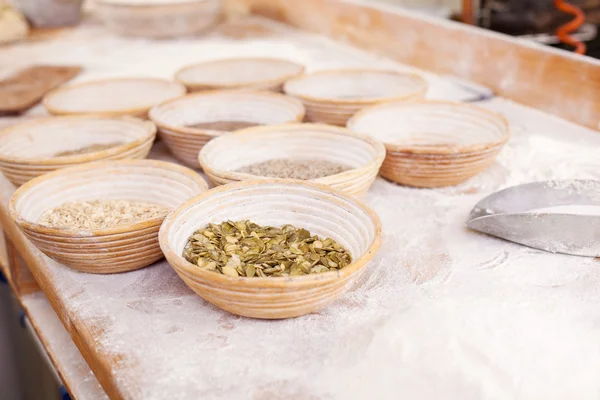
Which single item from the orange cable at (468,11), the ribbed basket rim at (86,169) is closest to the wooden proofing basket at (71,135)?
the ribbed basket rim at (86,169)

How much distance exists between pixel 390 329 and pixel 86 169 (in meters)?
0.78

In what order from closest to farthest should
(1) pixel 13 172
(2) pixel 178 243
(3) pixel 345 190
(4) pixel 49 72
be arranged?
(2) pixel 178 243, (3) pixel 345 190, (1) pixel 13 172, (4) pixel 49 72

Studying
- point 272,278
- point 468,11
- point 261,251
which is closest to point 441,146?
point 261,251

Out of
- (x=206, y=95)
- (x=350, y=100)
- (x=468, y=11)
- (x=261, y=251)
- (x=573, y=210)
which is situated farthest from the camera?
(x=468, y=11)

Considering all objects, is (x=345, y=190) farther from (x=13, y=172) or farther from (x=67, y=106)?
(x=67, y=106)

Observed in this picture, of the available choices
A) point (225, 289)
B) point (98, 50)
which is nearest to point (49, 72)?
point (98, 50)

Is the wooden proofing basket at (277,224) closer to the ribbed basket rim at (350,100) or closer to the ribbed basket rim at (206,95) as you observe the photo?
the ribbed basket rim at (206,95)

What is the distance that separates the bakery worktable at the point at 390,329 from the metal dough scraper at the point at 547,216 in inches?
1.0

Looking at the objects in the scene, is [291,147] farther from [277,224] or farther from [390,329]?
[390,329]

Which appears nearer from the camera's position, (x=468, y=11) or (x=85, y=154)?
(x=85, y=154)

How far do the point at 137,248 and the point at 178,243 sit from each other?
0.33ft

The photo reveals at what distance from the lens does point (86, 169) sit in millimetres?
1380

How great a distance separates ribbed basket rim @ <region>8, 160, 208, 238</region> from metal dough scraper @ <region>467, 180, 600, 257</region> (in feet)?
1.93

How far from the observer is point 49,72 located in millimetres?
2393
